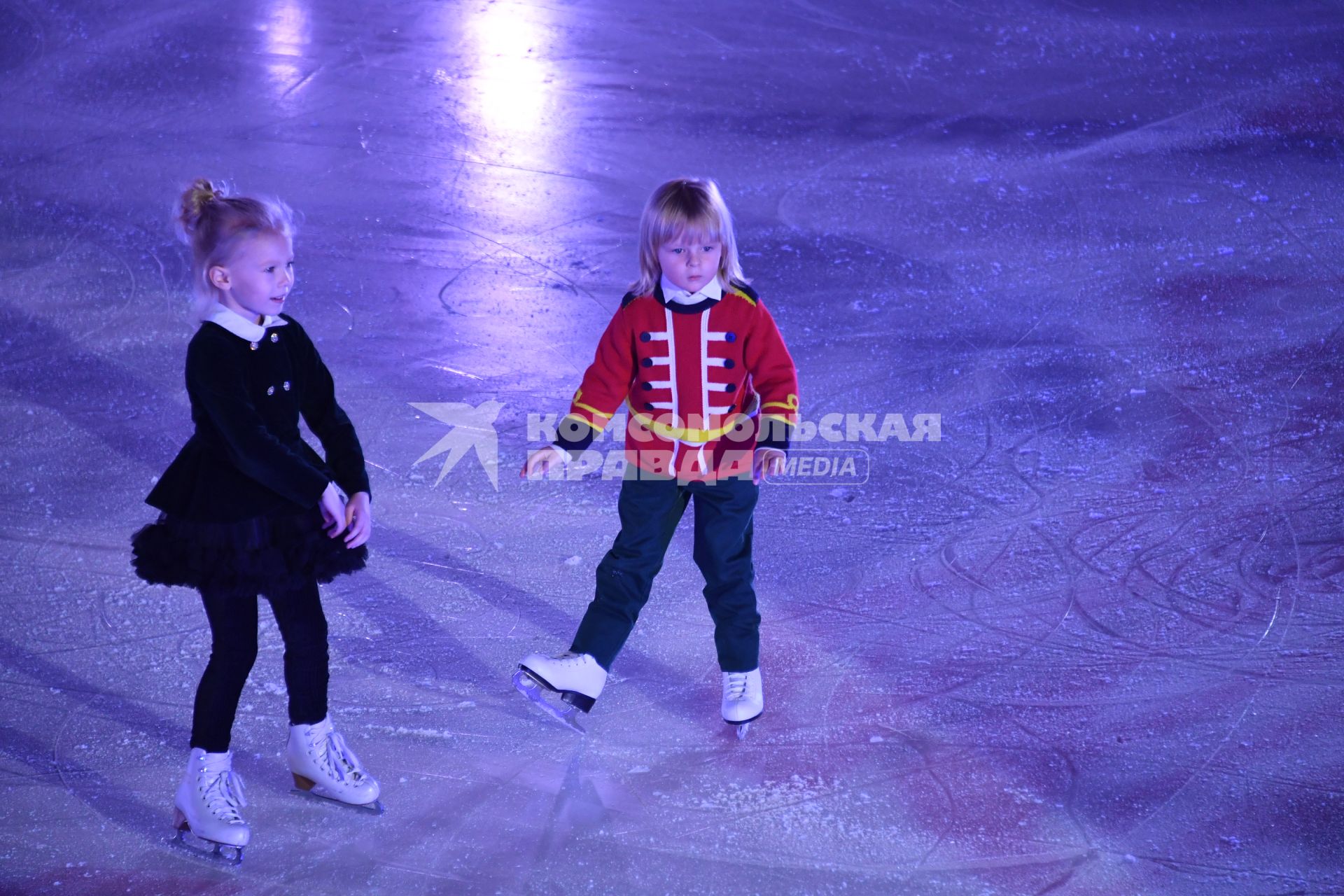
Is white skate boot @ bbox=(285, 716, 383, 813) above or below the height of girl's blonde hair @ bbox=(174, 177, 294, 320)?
below

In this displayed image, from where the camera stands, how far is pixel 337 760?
9.09ft

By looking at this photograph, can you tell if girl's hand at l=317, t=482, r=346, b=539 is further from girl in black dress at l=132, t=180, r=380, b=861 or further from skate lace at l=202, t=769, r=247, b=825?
skate lace at l=202, t=769, r=247, b=825

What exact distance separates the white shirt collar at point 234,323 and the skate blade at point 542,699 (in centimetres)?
106

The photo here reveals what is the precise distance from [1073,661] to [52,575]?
2903 mm

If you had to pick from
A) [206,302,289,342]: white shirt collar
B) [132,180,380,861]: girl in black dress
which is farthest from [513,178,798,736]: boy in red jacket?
[206,302,289,342]: white shirt collar

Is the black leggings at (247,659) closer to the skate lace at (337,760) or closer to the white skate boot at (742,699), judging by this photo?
the skate lace at (337,760)

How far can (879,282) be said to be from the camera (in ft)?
18.3

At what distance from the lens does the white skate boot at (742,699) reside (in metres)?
3.05

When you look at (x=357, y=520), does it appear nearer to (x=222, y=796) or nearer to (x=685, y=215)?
(x=222, y=796)

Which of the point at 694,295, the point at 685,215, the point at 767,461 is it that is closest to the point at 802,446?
the point at 767,461

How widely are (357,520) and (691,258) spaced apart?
0.94 m

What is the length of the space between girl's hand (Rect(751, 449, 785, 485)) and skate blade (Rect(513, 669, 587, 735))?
2.46 ft

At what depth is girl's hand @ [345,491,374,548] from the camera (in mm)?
2635

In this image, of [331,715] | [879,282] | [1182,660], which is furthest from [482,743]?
[879,282]
